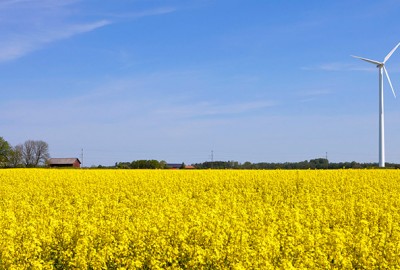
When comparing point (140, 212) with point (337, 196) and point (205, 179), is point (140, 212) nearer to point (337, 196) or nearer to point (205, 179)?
point (337, 196)

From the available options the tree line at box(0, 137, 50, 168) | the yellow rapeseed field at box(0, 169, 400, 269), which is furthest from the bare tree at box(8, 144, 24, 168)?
the yellow rapeseed field at box(0, 169, 400, 269)

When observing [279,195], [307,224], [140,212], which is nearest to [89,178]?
[279,195]

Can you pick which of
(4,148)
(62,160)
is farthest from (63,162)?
(4,148)

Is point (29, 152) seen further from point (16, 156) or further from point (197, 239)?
point (197, 239)

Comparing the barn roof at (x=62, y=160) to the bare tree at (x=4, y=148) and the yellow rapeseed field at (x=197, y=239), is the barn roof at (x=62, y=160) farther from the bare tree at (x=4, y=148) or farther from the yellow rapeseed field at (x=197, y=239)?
the yellow rapeseed field at (x=197, y=239)

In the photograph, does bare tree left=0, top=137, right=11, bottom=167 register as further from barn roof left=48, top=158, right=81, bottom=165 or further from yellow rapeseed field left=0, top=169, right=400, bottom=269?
yellow rapeseed field left=0, top=169, right=400, bottom=269

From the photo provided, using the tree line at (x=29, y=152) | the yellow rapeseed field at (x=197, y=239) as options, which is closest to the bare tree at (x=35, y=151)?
the tree line at (x=29, y=152)

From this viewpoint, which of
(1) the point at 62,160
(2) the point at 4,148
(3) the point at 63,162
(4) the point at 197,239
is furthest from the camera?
(1) the point at 62,160

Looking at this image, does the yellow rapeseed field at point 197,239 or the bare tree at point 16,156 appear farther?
the bare tree at point 16,156

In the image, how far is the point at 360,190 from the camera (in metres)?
25.6

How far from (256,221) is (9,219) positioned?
21.1ft

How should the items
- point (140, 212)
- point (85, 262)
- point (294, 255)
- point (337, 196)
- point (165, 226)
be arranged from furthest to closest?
point (337, 196), point (140, 212), point (165, 226), point (294, 255), point (85, 262)

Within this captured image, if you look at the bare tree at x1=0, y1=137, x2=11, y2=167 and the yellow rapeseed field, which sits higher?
the bare tree at x1=0, y1=137, x2=11, y2=167

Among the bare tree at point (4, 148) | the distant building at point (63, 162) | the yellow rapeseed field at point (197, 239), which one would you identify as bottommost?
the yellow rapeseed field at point (197, 239)
